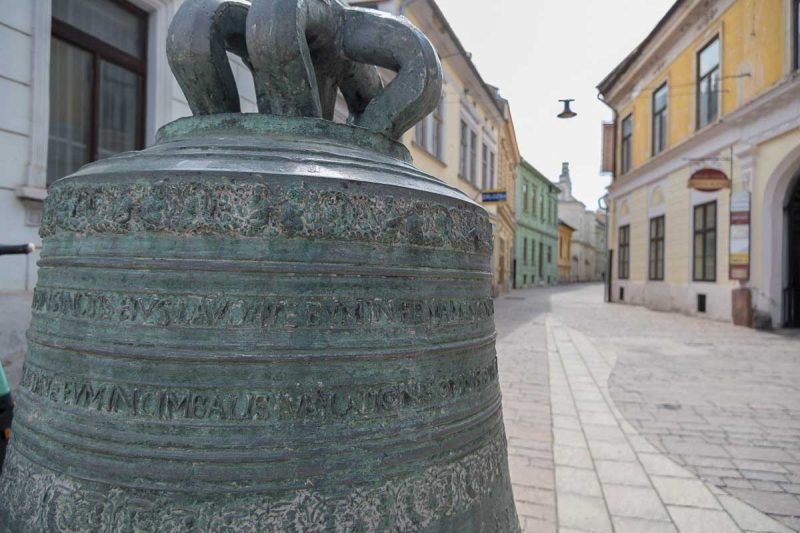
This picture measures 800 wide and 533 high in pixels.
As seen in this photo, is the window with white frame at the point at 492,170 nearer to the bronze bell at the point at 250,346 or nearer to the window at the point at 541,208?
the window at the point at 541,208

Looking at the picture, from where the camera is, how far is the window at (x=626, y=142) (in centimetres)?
1868

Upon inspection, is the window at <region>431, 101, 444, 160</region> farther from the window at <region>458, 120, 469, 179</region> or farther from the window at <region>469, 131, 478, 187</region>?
the window at <region>469, 131, 478, 187</region>

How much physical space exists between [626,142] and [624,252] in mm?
4116

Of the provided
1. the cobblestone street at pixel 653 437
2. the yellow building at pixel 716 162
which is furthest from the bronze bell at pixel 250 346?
the yellow building at pixel 716 162

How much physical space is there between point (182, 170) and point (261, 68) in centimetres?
35

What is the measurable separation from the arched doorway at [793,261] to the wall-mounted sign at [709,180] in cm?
129

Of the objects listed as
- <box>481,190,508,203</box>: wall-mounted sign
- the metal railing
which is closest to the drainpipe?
<box>481,190,508,203</box>: wall-mounted sign

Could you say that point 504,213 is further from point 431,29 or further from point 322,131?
point 322,131

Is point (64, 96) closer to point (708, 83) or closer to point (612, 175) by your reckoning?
point (708, 83)

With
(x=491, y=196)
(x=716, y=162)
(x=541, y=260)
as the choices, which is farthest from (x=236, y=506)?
(x=541, y=260)

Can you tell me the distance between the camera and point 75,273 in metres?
0.98

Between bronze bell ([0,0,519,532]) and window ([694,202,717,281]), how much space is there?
1361cm

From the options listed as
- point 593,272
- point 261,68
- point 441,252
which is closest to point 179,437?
point 441,252

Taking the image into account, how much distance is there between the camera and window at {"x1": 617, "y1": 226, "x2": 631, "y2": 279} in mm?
18378
